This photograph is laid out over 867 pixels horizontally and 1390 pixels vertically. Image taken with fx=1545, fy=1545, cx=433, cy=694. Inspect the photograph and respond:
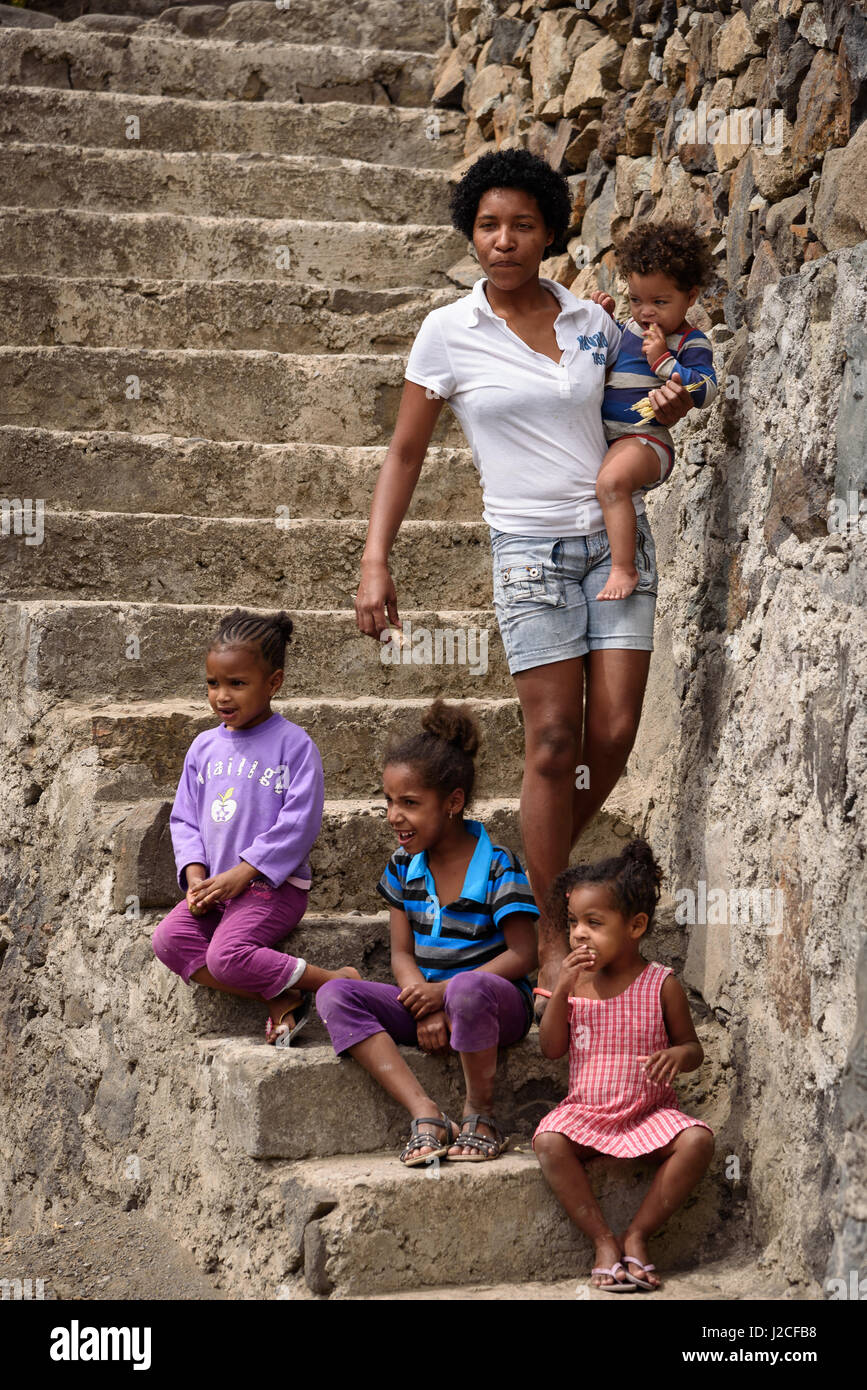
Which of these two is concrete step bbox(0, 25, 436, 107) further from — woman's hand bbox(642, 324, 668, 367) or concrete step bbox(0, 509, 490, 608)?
woman's hand bbox(642, 324, 668, 367)

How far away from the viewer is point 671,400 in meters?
2.82

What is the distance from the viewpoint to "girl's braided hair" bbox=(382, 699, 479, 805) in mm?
2881

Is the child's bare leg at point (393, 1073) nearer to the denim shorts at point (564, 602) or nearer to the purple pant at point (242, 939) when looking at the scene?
the purple pant at point (242, 939)

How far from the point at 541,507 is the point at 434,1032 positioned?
3.24 ft

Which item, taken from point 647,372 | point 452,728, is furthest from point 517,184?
point 452,728

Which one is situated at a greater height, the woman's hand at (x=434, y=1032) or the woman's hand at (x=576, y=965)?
the woman's hand at (x=576, y=965)

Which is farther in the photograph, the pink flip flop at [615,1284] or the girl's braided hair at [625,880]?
the girl's braided hair at [625,880]

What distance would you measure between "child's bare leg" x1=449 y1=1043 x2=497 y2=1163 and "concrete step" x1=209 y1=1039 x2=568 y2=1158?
13 cm

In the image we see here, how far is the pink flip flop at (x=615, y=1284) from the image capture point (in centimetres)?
252

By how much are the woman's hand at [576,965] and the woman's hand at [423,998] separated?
264mm

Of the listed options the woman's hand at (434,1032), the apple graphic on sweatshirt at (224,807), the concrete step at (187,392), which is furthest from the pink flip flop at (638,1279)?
the concrete step at (187,392)

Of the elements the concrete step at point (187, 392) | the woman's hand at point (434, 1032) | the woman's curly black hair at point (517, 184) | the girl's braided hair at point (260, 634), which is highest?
the concrete step at point (187, 392)

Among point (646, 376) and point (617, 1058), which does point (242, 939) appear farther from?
point (646, 376)

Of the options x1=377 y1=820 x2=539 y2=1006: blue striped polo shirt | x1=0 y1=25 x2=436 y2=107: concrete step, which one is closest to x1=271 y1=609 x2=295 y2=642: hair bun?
x1=377 y1=820 x2=539 y2=1006: blue striped polo shirt
